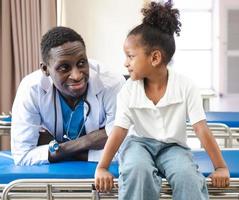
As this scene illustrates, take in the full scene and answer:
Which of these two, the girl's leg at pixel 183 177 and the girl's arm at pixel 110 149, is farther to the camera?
the girl's arm at pixel 110 149

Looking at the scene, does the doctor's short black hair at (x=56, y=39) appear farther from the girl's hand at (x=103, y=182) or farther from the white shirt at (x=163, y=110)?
the girl's hand at (x=103, y=182)

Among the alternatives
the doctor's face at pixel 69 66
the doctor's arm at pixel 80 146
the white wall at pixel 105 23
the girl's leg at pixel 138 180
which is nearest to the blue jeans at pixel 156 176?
the girl's leg at pixel 138 180

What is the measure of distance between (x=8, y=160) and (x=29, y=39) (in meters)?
1.87

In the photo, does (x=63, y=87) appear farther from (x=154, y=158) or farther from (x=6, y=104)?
(x=6, y=104)

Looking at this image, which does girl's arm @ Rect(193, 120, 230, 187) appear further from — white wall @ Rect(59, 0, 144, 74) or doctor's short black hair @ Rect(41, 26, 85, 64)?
white wall @ Rect(59, 0, 144, 74)

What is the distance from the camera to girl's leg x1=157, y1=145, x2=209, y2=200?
131 cm

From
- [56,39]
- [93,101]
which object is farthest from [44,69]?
[93,101]

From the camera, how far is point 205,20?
4027 mm

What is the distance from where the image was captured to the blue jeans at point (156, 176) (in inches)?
51.8

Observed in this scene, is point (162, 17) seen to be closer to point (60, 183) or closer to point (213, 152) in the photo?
point (213, 152)

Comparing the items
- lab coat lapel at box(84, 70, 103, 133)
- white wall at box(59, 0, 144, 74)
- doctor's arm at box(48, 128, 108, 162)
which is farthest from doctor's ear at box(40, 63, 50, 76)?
white wall at box(59, 0, 144, 74)

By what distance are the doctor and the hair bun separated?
31cm

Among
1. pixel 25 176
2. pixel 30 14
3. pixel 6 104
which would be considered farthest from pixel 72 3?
pixel 25 176

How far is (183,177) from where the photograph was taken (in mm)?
Result: 1333
